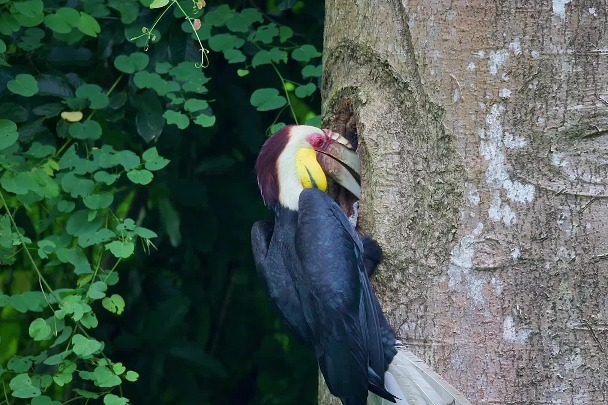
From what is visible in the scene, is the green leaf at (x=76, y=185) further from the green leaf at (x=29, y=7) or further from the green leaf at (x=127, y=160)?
the green leaf at (x=29, y=7)

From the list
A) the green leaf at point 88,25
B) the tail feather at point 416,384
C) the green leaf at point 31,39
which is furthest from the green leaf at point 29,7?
the tail feather at point 416,384

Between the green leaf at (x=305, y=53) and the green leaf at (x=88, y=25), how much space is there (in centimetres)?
56

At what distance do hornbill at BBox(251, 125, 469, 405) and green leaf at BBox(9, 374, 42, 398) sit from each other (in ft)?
2.17

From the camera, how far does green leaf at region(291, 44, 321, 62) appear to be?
267 centimetres

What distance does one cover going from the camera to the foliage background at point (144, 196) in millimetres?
2453

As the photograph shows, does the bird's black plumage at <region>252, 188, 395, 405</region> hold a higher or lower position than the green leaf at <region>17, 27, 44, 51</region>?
lower

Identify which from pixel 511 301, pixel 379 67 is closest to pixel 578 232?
pixel 511 301

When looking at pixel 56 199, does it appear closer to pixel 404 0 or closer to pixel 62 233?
pixel 62 233

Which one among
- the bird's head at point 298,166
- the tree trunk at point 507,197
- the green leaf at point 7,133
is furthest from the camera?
the green leaf at point 7,133

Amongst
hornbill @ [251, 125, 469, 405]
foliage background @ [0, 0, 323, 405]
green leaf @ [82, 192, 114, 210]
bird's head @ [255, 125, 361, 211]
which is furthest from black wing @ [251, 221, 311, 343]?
green leaf @ [82, 192, 114, 210]

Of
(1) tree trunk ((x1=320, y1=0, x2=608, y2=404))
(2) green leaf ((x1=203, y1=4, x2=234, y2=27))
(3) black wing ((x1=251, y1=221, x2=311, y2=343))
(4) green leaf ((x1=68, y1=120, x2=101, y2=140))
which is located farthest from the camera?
(2) green leaf ((x1=203, y1=4, x2=234, y2=27))

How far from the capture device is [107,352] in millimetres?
3084

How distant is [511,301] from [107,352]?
67.4 inches

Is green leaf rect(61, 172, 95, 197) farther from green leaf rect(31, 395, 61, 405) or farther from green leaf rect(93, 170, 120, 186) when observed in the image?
green leaf rect(31, 395, 61, 405)
